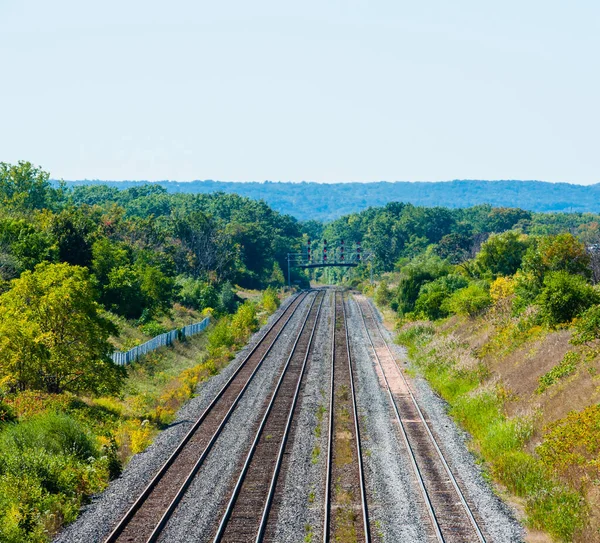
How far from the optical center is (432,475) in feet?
77.3

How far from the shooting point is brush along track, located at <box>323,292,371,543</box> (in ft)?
63.0

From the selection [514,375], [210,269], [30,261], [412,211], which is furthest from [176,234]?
[412,211]

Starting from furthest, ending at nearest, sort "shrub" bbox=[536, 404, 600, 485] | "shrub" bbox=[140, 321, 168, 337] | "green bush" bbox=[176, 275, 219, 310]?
1. "green bush" bbox=[176, 275, 219, 310]
2. "shrub" bbox=[140, 321, 168, 337]
3. "shrub" bbox=[536, 404, 600, 485]

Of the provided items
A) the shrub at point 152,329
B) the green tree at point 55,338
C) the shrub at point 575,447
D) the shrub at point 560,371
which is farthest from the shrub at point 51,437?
the shrub at point 152,329

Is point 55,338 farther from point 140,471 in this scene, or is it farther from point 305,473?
point 305,473

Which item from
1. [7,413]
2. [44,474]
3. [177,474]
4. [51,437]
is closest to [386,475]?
[177,474]

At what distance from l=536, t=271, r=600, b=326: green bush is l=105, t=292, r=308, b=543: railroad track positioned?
53.1 ft

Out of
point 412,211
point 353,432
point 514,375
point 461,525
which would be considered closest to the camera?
point 461,525

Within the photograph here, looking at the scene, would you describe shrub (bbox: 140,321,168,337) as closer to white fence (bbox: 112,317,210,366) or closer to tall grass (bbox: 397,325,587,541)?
white fence (bbox: 112,317,210,366)

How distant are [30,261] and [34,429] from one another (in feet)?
105

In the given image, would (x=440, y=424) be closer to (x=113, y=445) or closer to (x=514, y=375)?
(x=514, y=375)

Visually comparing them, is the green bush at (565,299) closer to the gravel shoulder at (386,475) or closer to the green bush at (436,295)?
the gravel shoulder at (386,475)

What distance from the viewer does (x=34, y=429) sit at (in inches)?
963

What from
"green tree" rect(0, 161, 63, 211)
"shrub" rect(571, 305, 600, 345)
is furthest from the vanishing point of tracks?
"green tree" rect(0, 161, 63, 211)
